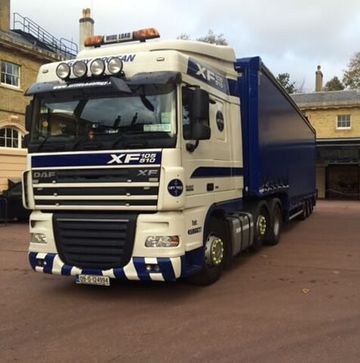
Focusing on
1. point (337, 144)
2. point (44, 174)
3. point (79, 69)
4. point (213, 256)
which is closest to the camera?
point (79, 69)

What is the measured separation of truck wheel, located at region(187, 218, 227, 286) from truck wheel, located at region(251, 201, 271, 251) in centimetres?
230

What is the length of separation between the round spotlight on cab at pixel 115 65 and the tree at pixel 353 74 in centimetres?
5485

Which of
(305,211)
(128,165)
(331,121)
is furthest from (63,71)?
(331,121)

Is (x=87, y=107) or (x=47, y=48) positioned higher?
(x=47, y=48)

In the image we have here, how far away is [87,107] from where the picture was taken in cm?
725

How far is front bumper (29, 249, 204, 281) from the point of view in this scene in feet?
22.0

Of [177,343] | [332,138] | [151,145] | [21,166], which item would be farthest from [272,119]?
[332,138]

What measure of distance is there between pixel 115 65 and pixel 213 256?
3.13 metres

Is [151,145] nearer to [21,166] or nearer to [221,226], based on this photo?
[221,226]

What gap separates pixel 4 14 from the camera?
24688mm

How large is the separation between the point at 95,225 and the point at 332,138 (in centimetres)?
3253

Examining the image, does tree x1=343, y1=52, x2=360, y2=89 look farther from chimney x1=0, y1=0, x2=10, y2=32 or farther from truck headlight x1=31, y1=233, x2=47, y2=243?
truck headlight x1=31, y1=233, x2=47, y2=243

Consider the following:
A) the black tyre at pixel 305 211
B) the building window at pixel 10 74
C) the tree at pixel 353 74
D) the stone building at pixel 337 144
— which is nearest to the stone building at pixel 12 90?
the building window at pixel 10 74

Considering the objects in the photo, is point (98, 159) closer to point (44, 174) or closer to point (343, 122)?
point (44, 174)
